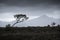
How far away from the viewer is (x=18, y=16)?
77.5m

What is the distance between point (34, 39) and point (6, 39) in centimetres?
286

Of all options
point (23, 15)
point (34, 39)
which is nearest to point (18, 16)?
point (23, 15)

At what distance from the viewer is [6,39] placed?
45.6 ft

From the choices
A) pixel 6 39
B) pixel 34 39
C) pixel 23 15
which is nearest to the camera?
pixel 6 39

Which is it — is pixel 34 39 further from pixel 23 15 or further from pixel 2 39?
pixel 23 15

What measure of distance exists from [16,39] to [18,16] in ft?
209

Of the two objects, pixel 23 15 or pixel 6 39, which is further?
pixel 23 15

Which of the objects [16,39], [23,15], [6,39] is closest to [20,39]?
[16,39]

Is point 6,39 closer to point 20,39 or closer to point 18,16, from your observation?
point 20,39

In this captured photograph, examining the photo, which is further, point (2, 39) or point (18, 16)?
point (18, 16)

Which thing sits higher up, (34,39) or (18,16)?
(18,16)

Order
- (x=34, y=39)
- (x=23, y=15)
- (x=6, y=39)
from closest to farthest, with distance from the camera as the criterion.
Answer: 1. (x=6, y=39)
2. (x=34, y=39)
3. (x=23, y=15)

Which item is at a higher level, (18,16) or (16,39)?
(18,16)

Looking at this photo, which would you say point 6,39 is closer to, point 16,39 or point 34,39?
point 16,39
